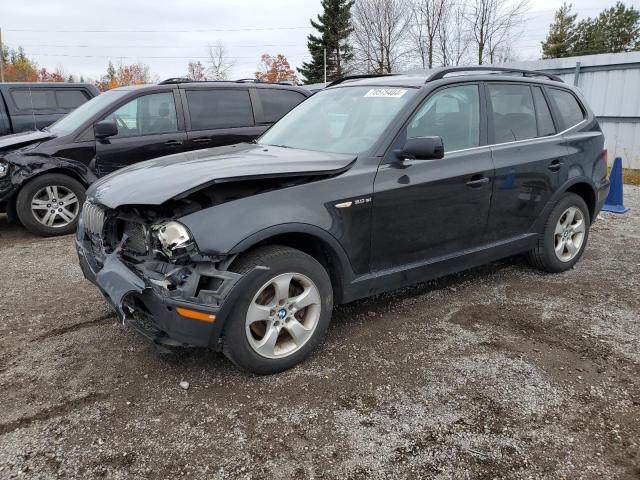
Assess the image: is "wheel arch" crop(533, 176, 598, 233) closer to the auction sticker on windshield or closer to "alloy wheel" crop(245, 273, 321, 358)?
the auction sticker on windshield

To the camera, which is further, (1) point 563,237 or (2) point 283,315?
(1) point 563,237

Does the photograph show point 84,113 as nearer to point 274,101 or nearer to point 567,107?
point 274,101

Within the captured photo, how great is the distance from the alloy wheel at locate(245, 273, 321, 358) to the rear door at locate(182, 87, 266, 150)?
4430mm

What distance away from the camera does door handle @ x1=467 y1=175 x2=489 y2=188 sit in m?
3.85

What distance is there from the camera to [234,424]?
8.67 ft

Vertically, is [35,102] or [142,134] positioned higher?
[35,102]

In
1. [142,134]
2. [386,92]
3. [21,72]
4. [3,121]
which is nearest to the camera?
[386,92]

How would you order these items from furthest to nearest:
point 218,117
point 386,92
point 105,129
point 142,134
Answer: point 218,117, point 142,134, point 105,129, point 386,92

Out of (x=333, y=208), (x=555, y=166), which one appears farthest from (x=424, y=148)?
(x=555, y=166)

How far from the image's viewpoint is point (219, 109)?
7203 mm

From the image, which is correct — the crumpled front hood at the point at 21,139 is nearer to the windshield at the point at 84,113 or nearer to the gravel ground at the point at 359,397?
the windshield at the point at 84,113

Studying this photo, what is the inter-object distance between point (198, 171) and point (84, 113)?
4718 mm

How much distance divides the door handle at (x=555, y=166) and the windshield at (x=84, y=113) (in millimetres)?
5290

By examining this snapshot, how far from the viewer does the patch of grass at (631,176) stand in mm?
10757
